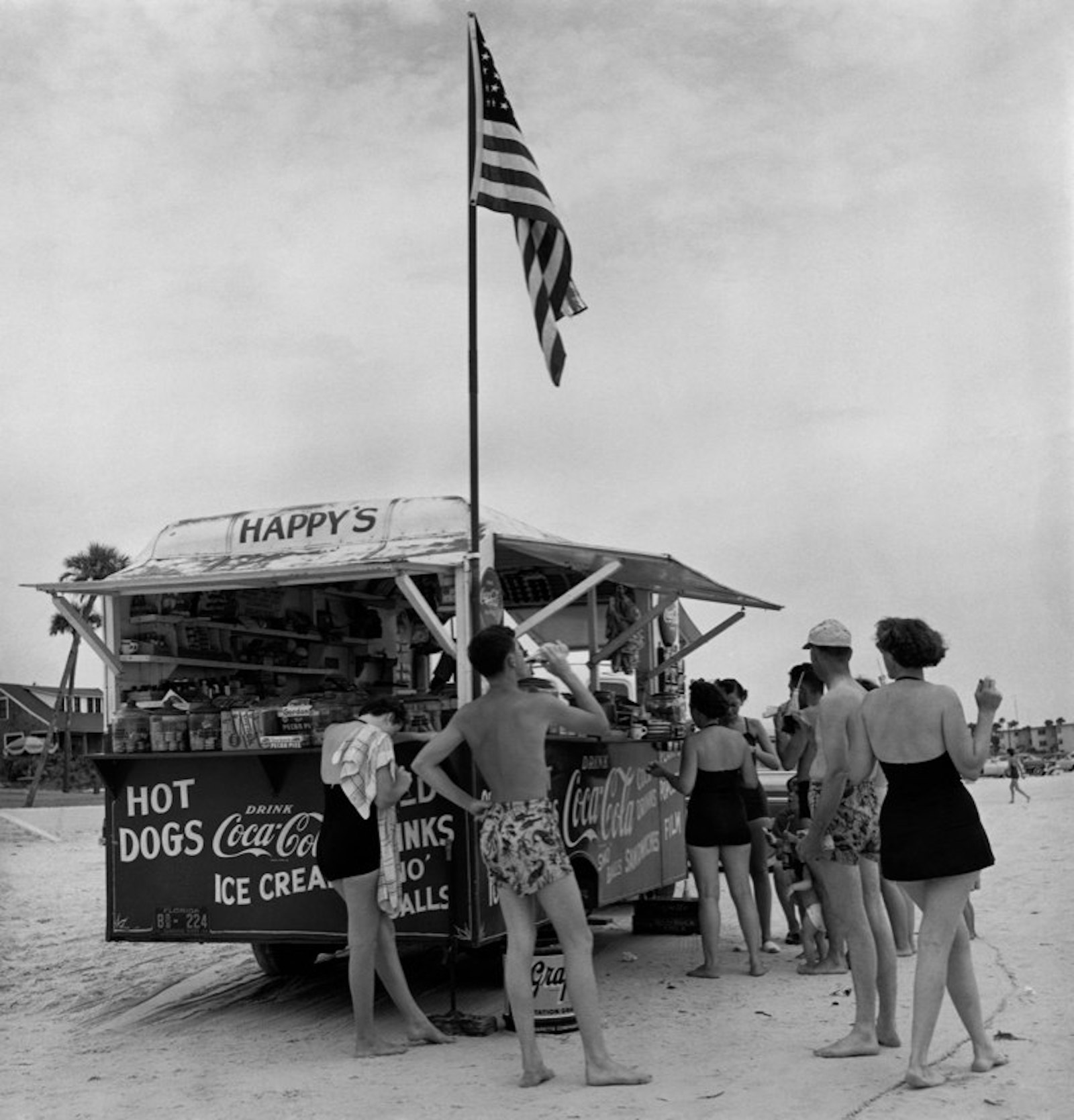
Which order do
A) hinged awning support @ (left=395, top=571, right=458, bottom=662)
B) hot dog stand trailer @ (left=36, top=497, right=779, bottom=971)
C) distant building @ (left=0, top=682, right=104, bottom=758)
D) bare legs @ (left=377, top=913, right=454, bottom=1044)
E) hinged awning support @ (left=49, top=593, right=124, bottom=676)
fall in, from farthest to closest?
distant building @ (left=0, top=682, right=104, bottom=758) → hinged awning support @ (left=49, top=593, right=124, bottom=676) → hot dog stand trailer @ (left=36, top=497, right=779, bottom=971) → hinged awning support @ (left=395, top=571, right=458, bottom=662) → bare legs @ (left=377, top=913, right=454, bottom=1044)

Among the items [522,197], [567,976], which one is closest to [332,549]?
[522,197]

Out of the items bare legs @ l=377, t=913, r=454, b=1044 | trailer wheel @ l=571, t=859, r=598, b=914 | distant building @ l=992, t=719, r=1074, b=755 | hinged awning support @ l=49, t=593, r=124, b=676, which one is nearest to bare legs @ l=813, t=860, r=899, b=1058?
bare legs @ l=377, t=913, r=454, b=1044

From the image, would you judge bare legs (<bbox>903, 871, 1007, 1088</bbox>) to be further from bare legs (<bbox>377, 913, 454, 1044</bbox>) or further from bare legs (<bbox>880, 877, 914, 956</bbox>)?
bare legs (<bbox>880, 877, 914, 956</bbox>)

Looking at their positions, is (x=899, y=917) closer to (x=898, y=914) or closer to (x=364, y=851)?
(x=898, y=914)

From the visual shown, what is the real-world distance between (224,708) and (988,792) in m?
37.1

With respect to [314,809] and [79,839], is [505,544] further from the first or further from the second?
[79,839]

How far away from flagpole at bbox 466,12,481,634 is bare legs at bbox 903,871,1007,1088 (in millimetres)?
3156

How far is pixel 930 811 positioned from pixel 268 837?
392 centimetres

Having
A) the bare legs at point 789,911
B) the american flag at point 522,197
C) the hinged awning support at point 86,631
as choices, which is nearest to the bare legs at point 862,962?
the bare legs at point 789,911

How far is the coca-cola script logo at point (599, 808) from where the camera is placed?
27.3 feet

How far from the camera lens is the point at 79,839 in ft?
79.2

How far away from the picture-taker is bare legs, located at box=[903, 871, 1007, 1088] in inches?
202

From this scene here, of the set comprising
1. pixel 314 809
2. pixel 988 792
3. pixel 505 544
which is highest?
pixel 505 544

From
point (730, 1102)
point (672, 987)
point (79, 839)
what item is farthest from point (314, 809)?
point (79, 839)
